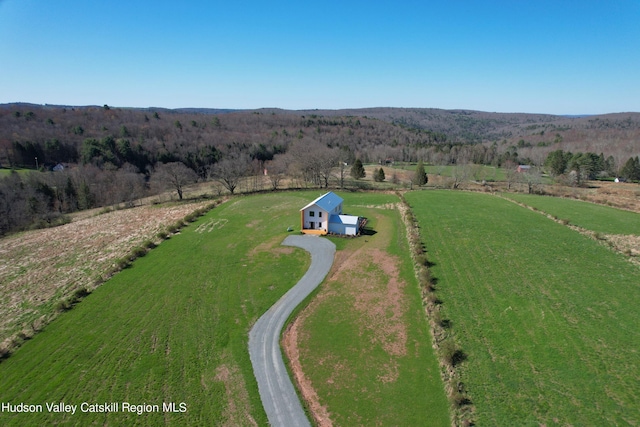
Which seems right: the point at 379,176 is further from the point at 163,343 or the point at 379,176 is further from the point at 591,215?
the point at 163,343

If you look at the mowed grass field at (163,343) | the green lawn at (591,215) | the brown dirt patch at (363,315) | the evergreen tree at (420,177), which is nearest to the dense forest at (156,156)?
the evergreen tree at (420,177)

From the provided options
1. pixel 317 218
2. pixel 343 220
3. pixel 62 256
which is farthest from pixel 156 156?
pixel 343 220

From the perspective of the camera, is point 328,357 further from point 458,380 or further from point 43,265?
point 43,265

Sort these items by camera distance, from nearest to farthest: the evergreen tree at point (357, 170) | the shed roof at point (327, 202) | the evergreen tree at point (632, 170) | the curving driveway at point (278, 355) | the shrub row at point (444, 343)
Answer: the shrub row at point (444, 343)
the curving driveway at point (278, 355)
the shed roof at point (327, 202)
the evergreen tree at point (357, 170)
the evergreen tree at point (632, 170)

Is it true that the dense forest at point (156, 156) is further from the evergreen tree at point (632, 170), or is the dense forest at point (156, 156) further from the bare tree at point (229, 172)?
the evergreen tree at point (632, 170)

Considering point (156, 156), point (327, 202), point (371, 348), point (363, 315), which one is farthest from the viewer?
point (156, 156)

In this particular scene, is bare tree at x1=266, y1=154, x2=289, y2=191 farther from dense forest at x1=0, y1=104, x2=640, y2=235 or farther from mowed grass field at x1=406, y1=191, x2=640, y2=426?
mowed grass field at x1=406, y1=191, x2=640, y2=426

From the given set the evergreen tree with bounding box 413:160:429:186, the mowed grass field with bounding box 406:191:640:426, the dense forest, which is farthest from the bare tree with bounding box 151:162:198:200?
the evergreen tree with bounding box 413:160:429:186
